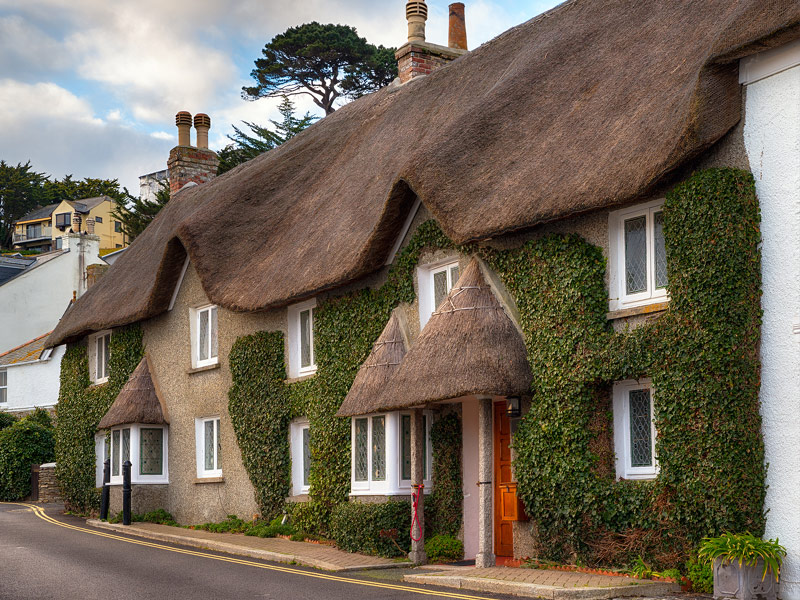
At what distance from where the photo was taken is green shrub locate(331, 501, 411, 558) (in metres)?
15.7

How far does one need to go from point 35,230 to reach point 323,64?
49.3 metres

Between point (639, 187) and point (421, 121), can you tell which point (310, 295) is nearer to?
point (421, 121)

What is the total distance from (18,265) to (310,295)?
39.6 m

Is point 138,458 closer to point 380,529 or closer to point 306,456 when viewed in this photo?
point 306,456

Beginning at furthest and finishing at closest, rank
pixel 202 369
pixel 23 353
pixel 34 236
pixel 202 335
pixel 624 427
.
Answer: pixel 34 236, pixel 23 353, pixel 202 335, pixel 202 369, pixel 624 427

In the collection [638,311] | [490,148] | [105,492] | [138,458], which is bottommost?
[105,492]

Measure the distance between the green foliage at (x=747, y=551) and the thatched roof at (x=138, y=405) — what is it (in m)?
15.7

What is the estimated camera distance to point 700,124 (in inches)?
451

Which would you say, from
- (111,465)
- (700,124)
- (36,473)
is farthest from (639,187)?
(36,473)

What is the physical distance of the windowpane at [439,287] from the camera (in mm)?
16359

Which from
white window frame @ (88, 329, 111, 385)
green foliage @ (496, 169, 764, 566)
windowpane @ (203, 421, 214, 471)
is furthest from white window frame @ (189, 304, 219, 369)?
green foliage @ (496, 169, 764, 566)

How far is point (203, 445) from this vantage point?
22.6 meters

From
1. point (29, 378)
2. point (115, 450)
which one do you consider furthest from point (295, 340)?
point (29, 378)

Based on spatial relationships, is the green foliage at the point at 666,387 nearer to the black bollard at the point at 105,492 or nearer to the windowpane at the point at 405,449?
the windowpane at the point at 405,449
